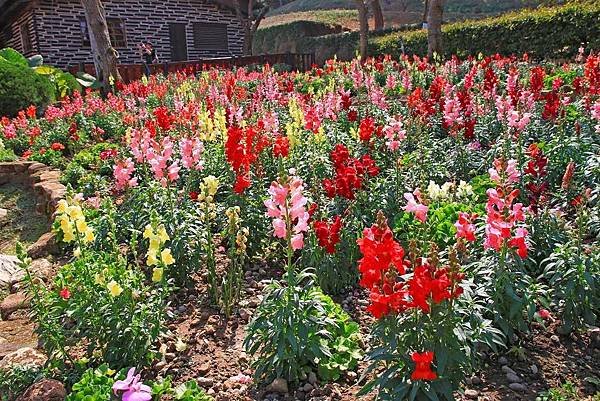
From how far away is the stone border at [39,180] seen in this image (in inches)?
255

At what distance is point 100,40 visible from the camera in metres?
13.4

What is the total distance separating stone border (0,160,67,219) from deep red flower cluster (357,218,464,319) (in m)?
4.81

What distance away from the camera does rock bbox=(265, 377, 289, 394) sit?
9.86 feet

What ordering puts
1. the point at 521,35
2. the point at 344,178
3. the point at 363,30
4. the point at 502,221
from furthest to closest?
the point at 363,30, the point at 521,35, the point at 344,178, the point at 502,221

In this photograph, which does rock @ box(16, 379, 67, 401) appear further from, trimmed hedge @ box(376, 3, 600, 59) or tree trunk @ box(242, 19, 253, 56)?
tree trunk @ box(242, 19, 253, 56)

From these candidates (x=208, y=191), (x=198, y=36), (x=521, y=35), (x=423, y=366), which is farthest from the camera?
(x=198, y=36)

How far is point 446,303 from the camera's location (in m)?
2.50

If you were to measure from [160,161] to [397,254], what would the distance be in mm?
2414

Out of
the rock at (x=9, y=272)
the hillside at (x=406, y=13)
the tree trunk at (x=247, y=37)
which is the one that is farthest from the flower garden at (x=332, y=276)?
the hillside at (x=406, y=13)

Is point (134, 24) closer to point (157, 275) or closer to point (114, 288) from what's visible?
point (157, 275)

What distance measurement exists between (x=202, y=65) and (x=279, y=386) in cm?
1714

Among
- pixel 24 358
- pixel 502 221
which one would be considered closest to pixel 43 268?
pixel 24 358

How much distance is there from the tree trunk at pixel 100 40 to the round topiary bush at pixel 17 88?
5.18 feet

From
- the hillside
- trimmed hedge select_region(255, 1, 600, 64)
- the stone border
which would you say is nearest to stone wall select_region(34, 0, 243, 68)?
trimmed hedge select_region(255, 1, 600, 64)
